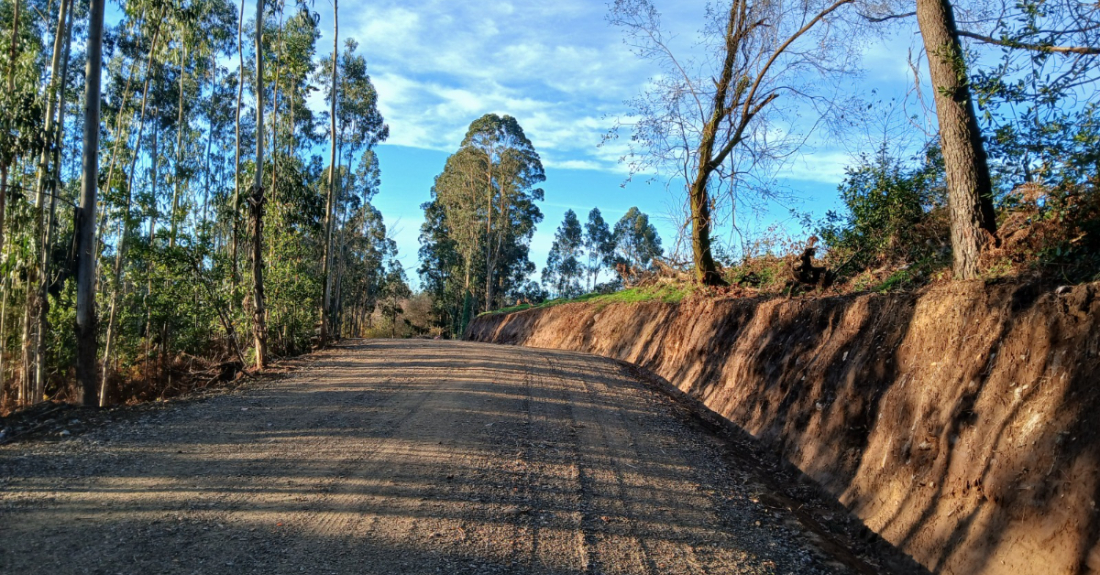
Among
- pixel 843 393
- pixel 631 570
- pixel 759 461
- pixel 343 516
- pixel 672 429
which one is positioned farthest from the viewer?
pixel 672 429

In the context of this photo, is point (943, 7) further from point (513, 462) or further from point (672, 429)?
point (513, 462)

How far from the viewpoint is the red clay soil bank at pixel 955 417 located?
12.3ft

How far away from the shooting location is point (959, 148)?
6738 mm

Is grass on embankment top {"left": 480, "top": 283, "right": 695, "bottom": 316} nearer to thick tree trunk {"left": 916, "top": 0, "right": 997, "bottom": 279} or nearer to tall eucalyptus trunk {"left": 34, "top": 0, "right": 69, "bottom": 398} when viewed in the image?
thick tree trunk {"left": 916, "top": 0, "right": 997, "bottom": 279}

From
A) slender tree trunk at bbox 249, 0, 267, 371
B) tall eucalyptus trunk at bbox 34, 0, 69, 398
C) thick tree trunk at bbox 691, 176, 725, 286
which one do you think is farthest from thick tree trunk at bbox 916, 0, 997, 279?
tall eucalyptus trunk at bbox 34, 0, 69, 398

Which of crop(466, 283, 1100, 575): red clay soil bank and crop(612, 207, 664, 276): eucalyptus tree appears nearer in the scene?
crop(466, 283, 1100, 575): red clay soil bank

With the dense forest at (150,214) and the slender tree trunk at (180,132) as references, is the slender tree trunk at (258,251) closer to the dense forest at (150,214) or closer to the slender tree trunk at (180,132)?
the dense forest at (150,214)

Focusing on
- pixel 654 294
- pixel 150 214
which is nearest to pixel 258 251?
pixel 150 214

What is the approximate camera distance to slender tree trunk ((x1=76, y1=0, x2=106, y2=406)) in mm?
7656

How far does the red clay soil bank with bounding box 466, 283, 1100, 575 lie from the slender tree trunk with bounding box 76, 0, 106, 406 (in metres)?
8.75

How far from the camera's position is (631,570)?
406 centimetres

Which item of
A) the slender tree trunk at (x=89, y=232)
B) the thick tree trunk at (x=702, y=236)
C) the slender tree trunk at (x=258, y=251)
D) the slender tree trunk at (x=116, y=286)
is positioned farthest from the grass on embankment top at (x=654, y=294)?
the slender tree trunk at (x=116, y=286)

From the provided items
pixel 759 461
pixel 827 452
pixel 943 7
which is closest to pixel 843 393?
pixel 827 452

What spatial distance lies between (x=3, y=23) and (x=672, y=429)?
17933 mm
